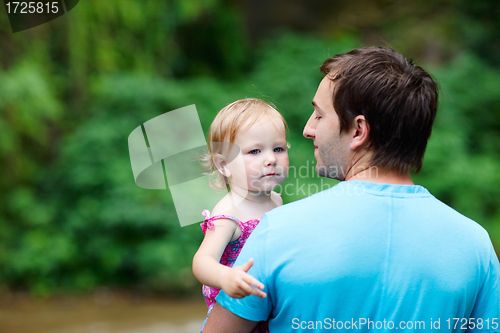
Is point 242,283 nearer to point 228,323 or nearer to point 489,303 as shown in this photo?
point 228,323

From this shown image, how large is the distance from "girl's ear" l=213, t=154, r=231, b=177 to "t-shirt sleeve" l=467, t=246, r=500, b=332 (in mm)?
855

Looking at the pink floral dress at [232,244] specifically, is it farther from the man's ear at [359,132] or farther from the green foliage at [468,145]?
the green foliage at [468,145]

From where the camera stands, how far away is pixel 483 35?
702cm

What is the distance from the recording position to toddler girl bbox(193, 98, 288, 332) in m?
1.45

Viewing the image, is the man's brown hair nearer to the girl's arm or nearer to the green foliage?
the girl's arm

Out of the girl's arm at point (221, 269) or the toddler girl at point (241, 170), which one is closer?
the girl's arm at point (221, 269)

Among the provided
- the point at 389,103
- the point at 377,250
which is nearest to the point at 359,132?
the point at 389,103

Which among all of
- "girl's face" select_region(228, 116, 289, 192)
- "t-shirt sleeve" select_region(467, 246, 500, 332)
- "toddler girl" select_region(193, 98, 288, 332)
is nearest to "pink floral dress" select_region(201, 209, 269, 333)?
"toddler girl" select_region(193, 98, 288, 332)

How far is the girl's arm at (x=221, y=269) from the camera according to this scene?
107 cm

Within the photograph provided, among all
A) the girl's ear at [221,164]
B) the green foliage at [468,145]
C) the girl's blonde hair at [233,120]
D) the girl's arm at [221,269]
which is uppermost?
the girl's blonde hair at [233,120]

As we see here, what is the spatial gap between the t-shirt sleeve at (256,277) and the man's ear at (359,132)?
323 mm

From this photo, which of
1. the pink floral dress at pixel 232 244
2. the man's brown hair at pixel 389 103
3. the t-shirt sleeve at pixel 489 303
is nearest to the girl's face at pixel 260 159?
the pink floral dress at pixel 232 244

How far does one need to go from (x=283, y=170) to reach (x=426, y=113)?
1.75 ft

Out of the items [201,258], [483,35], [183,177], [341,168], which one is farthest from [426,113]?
[483,35]
